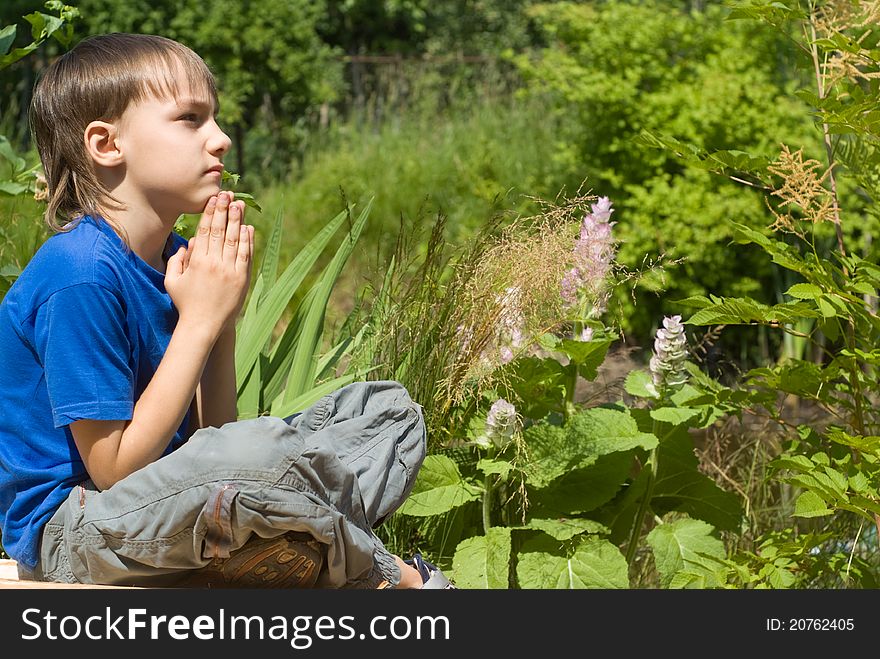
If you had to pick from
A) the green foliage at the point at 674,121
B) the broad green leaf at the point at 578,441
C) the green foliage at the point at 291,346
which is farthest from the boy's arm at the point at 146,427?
the green foliage at the point at 674,121

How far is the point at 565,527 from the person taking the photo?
2691 millimetres

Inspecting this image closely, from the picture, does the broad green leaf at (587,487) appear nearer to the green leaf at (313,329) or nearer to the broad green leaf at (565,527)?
the broad green leaf at (565,527)

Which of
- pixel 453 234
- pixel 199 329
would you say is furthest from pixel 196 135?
pixel 453 234

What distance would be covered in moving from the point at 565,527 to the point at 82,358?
1270 millimetres

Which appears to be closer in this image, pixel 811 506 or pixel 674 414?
pixel 811 506

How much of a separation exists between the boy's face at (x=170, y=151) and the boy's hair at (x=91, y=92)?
3 centimetres

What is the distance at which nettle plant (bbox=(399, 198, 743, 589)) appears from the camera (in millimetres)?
2674

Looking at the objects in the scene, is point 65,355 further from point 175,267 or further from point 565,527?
point 565,527

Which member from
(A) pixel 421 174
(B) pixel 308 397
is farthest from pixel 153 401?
(A) pixel 421 174

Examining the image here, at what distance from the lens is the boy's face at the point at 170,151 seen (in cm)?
215

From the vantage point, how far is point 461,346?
2799 mm

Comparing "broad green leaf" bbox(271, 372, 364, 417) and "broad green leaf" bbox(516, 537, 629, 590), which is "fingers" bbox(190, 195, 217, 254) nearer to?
"broad green leaf" bbox(271, 372, 364, 417)

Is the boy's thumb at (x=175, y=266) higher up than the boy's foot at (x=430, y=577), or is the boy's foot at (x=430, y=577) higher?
the boy's thumb at (x=175, y=266)

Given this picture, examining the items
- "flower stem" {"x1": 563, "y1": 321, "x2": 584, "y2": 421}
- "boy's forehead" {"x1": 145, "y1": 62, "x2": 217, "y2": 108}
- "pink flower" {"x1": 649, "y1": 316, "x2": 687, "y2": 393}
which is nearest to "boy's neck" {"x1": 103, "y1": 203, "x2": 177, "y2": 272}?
"boy's forehead" {"x1": 145, "y1": 62, "x2": 217, "y2": 108}
